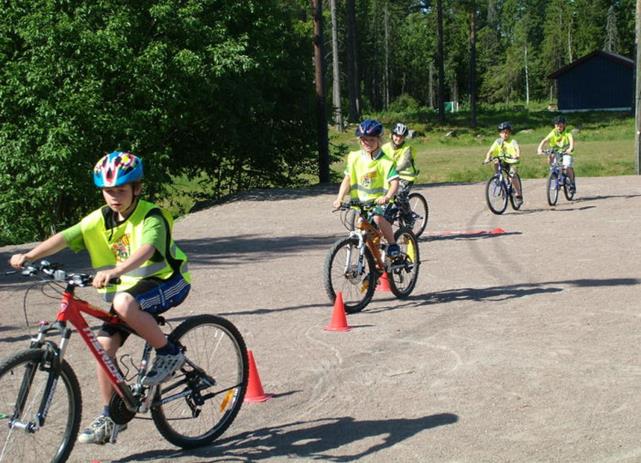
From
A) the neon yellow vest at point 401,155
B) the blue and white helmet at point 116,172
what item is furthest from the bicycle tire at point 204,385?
the neon yellow vest at point 401,155

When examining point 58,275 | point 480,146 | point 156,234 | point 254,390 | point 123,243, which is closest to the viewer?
point 58,275

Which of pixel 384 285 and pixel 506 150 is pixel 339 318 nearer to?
pixel 384 285

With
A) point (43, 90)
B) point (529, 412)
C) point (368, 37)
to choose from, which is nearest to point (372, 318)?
point (529, 412)

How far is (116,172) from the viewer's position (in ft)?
17.0

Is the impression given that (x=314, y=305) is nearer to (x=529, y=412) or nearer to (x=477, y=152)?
(x=529, y=412)

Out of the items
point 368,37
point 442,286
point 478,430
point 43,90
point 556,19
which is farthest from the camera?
point 556,19

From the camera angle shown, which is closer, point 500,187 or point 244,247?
point 244,247

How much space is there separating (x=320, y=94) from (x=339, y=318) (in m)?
21.2

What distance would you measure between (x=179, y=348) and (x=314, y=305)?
190 inches

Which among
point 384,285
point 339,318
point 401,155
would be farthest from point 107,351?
point 401,155

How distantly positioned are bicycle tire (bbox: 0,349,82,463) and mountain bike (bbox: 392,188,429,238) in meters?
9.42

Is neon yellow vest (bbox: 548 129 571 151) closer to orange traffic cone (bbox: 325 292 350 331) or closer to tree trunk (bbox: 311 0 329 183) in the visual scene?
tree trunk (bbox: 311 0 329 183)

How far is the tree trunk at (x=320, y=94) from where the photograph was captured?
29.2 metres

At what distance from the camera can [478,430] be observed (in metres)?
5.93
